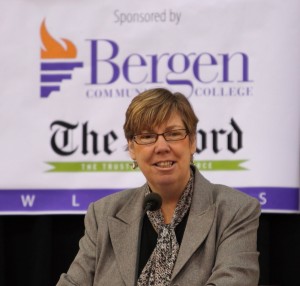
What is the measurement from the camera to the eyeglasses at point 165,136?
2.19m

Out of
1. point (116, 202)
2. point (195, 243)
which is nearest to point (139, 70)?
point (116, 202)

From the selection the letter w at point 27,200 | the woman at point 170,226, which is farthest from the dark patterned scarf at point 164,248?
the letter w at point 27,200

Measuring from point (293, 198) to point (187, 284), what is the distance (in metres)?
1.08

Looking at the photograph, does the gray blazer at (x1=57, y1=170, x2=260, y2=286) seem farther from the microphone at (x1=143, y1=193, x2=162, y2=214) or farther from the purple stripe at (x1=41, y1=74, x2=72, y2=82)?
the purple stripe at (x1=41, y1=74, x2=72, y2=82)

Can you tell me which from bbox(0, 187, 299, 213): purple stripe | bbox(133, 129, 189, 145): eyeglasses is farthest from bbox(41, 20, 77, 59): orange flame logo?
bbox(133, 129, 189, 145): eyeglasses

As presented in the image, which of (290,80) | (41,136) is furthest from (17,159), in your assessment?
(290,80)

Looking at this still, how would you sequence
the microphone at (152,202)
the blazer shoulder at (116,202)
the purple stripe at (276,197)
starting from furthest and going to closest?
the purple stripe at (276,197) < the blazer shoulder at (116,202) < the microphone at (152,202)

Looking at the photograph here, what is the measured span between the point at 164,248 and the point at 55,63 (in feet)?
4.13

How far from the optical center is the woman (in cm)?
214

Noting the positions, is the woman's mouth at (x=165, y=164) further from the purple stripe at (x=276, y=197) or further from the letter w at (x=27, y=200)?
the letter w at (x=27, y=200)

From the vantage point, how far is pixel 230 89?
3.10 metres

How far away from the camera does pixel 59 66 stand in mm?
3178

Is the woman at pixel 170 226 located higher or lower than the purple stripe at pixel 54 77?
lower

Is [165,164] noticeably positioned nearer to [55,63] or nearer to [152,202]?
[152,202]
